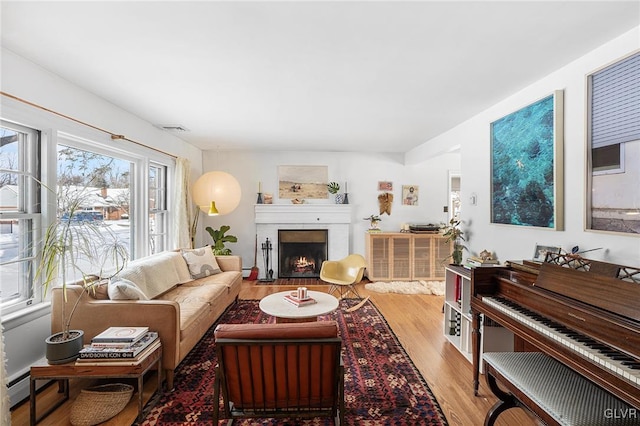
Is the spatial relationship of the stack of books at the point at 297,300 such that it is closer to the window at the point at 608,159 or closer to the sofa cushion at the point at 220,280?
the sofa cushion at the point at 220,280

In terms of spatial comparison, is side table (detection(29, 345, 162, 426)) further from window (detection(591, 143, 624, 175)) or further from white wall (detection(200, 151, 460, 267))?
white wall (detection(200, 151, 460, 267))

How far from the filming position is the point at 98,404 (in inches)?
76.2

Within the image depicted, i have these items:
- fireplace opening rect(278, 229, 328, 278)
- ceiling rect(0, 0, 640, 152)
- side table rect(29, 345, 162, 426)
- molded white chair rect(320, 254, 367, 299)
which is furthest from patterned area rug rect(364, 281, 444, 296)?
side table rect(29, 345, 162, 426)

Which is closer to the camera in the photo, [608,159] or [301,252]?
[608,159]

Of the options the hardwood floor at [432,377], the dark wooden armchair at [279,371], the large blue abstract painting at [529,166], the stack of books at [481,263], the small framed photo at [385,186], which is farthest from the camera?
the small framed photo at [385,186]

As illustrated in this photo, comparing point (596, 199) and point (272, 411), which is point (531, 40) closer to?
point (596, 199)

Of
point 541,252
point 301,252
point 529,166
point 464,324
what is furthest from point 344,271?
point 529,166

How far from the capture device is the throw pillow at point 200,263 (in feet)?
12.9

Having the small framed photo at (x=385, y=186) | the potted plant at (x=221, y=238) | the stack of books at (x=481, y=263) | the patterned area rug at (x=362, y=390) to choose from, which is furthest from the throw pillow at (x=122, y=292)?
the small framed photo at (x=385, y=186)

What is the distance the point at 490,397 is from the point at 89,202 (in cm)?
391

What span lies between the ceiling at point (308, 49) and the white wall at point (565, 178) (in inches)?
3.8

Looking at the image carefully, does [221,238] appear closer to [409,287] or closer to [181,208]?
[181,208]
